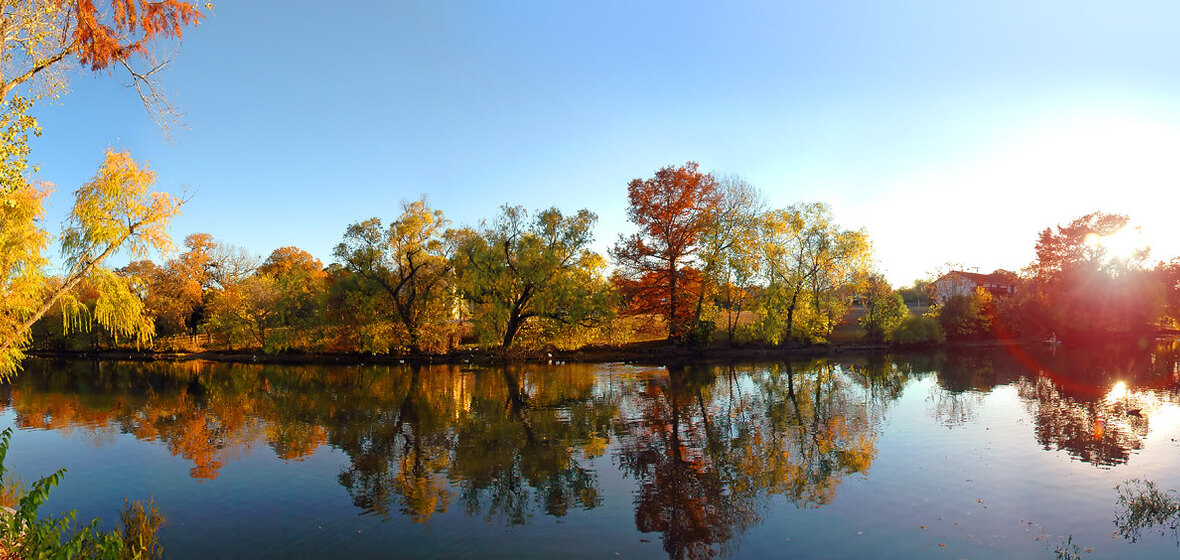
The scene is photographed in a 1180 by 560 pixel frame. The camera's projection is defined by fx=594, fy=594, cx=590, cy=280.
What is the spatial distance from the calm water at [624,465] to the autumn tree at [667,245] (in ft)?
53.8

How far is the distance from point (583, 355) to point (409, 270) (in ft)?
50.2

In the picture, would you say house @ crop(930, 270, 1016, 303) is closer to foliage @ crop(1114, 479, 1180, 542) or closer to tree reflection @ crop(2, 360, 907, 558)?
tree reflection @ crop(2, 360, 907, 558)

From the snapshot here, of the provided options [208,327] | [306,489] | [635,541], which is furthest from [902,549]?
[208,327]

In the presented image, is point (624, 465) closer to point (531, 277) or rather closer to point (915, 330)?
point (531, 277)

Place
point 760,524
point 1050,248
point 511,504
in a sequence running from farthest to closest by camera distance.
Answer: point 1050,248, point 511,504, point 760,524

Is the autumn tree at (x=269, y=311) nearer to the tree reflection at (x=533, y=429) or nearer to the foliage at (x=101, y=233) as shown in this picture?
the tree reflection at (x=533, y=429)

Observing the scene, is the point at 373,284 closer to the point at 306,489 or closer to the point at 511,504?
the point at 306,489

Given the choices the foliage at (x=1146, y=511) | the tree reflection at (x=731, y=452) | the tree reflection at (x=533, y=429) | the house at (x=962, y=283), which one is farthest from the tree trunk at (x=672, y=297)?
the house at (x=962, y=283)

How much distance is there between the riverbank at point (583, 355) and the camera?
44688mm

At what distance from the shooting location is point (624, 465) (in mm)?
14945


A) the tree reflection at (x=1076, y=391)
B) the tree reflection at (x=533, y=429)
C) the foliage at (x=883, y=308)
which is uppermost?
the foliage at (x=883, y=308)

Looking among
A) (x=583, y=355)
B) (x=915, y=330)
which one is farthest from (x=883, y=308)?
(x=583, y=355)

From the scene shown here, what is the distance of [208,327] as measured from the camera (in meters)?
53.0

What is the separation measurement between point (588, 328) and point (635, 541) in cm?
3552
